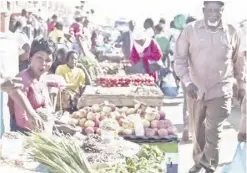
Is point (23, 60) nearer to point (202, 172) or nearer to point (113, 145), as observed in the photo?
point (113, 145)

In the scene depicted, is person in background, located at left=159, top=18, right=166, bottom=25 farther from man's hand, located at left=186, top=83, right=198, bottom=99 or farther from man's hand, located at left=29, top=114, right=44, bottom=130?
man's hand, located at left=29, top=114, right=44, bottom=130

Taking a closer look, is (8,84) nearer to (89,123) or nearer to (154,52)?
(89,123)

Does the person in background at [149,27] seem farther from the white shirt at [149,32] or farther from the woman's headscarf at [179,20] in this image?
the woman's headscarf at [179,20]

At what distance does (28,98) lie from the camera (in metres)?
4.05

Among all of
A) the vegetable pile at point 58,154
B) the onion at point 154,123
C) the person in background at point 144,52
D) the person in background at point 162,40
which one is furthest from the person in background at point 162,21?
the vegetable pile at point 58,154

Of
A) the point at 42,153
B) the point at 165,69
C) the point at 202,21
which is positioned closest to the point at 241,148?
the point at 202,21

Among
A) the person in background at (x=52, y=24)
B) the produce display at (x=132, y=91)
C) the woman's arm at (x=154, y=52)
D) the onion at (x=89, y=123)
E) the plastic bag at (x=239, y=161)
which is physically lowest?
the plastic bag at (x=239, y=161)

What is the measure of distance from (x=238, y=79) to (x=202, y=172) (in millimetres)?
851

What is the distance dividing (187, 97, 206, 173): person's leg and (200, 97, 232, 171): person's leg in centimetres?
8

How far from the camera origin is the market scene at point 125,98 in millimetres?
3373

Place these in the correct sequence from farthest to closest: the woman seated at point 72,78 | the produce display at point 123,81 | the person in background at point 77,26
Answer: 1. the person in background at point 77,26
2. the produce display at point 123,81
3. the woman seated at point 72,78

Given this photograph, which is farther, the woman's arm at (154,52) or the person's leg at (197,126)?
the woman's arm at (154,52)

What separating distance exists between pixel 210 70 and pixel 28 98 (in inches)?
55.7

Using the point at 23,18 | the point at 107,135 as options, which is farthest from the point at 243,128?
the point at 23,18
